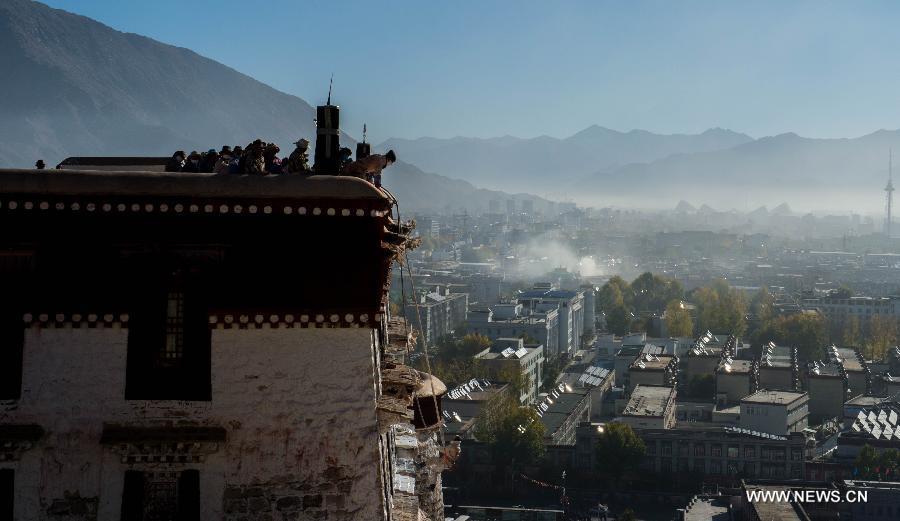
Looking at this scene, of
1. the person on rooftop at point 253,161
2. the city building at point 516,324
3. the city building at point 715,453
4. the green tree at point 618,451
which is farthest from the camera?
the city building at point 516,324

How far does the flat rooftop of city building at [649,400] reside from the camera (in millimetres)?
71375

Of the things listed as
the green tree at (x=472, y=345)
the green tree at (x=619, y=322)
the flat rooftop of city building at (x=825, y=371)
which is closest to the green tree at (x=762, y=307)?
the green tree at (x=619, y=322)

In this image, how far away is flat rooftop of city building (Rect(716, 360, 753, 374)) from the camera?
278 feet

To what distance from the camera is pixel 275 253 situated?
332 inches

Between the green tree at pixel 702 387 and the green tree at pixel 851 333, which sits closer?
the green tree at pixel 702 387

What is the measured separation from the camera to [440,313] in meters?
129

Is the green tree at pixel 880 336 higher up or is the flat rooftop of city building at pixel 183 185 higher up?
the flat rooftop of city building at pixel 183 185

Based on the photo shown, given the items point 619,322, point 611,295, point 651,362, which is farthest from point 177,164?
point 611,295

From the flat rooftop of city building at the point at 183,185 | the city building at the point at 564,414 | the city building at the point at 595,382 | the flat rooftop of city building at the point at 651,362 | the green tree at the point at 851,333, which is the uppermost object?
the flat rooftop of city building at the point at 183,185

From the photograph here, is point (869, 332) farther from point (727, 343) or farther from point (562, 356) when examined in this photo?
point (562, 356)

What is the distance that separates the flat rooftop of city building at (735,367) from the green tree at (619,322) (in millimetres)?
32219

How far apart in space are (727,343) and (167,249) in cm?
10410

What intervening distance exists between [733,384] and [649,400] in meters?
10.8

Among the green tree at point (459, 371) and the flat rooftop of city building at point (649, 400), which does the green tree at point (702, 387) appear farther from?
the green tree at point (459, 371)
